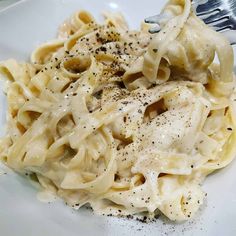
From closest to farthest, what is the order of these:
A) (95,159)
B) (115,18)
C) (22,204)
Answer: (22,204)
(95,159)
(115,18)

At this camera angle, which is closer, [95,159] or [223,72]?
[95,159]

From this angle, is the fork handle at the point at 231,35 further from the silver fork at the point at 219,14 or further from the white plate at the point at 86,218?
the white plate at the point at 86,218

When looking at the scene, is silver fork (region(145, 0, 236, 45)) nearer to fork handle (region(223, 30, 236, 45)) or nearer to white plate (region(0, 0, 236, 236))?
fork handle (region(223, 30, 236, 45))

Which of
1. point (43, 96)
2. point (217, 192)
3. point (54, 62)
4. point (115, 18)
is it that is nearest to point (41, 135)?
point (43, 96)

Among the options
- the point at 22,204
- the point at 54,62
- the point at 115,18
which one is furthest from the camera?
the point at 115,18

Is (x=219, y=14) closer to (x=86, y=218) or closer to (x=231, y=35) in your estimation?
(x=231, y=35)

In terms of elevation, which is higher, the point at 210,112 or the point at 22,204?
the point at 22,204

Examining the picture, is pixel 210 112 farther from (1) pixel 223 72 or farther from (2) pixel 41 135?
(2) pixel 41 135

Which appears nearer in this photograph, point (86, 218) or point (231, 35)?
point (86, 218)

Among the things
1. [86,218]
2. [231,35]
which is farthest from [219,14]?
[86,218]
